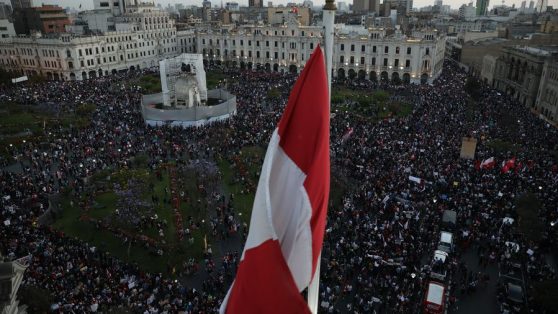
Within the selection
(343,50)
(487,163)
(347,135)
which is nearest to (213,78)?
(343,50)

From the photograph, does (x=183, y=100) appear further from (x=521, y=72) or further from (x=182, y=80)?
(x=521, y=72)

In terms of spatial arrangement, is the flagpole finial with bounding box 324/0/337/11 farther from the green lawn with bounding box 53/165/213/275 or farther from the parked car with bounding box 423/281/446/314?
the green lawn with bounding box 53/165/213/275

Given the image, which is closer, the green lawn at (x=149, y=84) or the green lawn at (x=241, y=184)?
the green lawn at (x=241, y=184)

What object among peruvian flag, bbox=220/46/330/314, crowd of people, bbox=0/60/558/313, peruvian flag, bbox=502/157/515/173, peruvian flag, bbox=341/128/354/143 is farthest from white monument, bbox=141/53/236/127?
peruvian flag, bbox=220/46/330/314

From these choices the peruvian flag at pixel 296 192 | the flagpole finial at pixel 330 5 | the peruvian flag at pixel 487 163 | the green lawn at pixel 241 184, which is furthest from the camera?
the peruvian flag at pixel 487 163

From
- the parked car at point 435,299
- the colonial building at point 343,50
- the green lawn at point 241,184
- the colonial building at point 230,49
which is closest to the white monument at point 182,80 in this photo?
the green lawn at point 241,184

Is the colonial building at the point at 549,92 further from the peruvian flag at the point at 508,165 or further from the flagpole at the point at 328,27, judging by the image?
the flagpole at the point at 328,27
